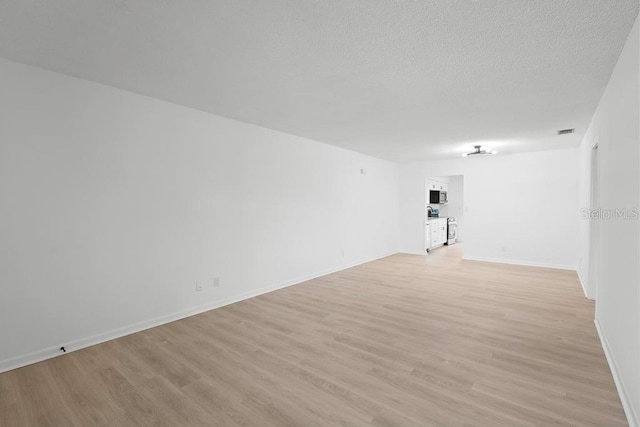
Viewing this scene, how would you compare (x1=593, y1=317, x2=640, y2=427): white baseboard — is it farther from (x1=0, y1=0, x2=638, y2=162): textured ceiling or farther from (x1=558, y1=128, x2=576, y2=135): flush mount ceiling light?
(x1=558, y1=128, x2=576, y2=135): flush mount ceiling light

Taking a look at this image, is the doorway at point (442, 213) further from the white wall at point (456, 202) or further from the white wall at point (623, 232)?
the white wall at point (623, 232)

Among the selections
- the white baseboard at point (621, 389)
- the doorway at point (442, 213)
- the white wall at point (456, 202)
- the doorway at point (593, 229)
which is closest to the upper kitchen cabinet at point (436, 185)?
the doorway at point (442, 213)

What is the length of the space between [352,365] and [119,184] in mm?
2860

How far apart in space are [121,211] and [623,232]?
14.1ft

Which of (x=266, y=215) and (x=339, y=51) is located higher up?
(x=339, y=51)

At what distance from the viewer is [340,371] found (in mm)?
2494

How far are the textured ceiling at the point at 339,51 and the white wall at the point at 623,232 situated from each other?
30 cm

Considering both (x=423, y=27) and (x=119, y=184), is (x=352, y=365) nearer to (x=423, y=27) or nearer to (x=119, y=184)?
(x=423, y=27)

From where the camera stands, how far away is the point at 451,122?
4.30m

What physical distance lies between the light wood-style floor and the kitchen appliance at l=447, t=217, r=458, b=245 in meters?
6.12

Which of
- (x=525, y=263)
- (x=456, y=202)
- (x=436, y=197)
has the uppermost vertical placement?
(x=436, y=197)

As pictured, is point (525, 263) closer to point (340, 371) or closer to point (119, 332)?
point (340, 371)

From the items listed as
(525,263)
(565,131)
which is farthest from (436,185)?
(565,131)

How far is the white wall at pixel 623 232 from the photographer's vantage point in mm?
1856
